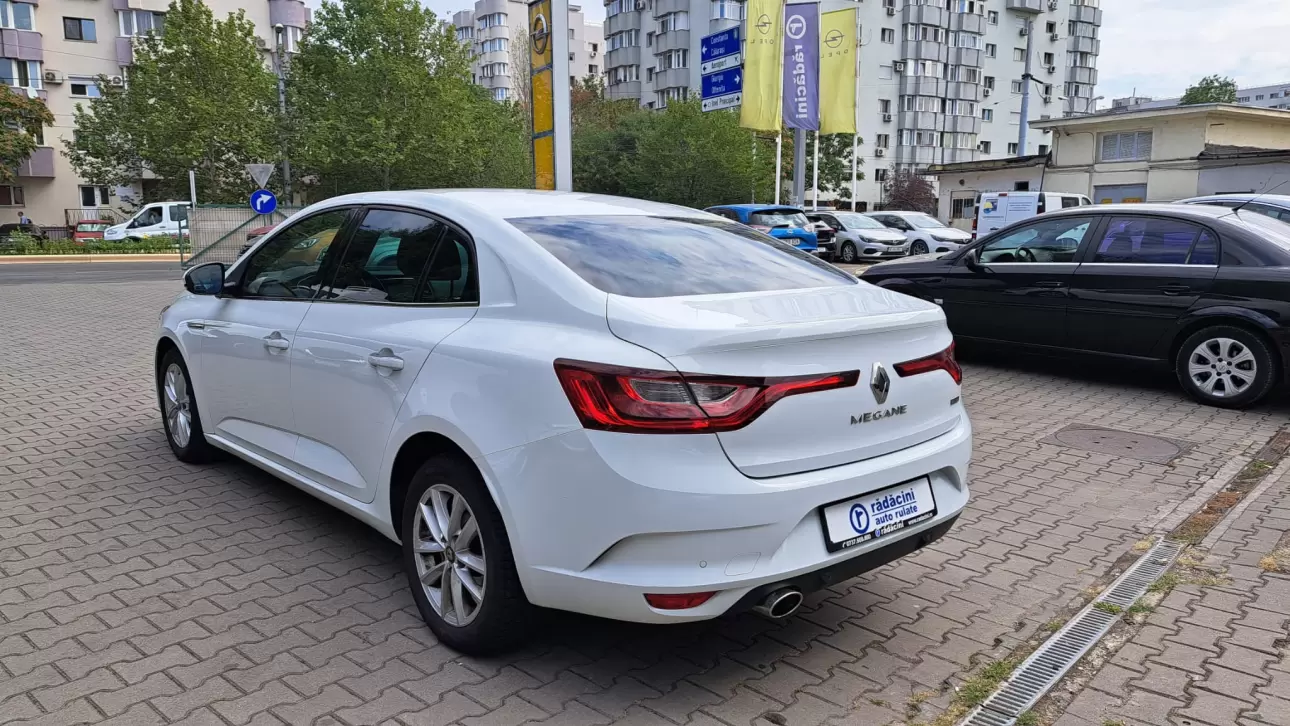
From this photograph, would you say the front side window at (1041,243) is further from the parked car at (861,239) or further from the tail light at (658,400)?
the parked car at (861,239)

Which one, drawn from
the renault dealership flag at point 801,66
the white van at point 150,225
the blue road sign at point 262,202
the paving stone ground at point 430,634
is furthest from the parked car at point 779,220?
the white van at point 150,225

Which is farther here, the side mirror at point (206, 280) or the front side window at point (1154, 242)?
the front side window at point (1154, 242)

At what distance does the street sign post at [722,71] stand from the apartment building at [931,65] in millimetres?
35610

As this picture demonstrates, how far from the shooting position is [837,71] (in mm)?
26547

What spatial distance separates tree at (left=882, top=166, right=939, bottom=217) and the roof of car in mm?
53093

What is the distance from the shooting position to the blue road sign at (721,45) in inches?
1028

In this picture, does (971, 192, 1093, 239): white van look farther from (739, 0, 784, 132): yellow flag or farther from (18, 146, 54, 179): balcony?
(18, 146, 54, 179): balcony

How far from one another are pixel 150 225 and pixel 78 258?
16.2 feet

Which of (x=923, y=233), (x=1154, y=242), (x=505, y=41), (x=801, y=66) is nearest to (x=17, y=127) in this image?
(x=801, y=66)

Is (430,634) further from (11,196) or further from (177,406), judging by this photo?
(11,196)

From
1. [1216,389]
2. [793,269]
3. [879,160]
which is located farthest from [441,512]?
[879,160]

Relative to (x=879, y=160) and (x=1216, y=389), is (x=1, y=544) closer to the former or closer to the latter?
(x=1216, y=389)

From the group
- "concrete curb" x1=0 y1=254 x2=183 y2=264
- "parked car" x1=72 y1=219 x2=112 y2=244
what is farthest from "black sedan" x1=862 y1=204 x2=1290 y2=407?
"parked car" x1=72 y1=219 x2=112 y2=244

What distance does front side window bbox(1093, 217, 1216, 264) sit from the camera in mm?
7383
